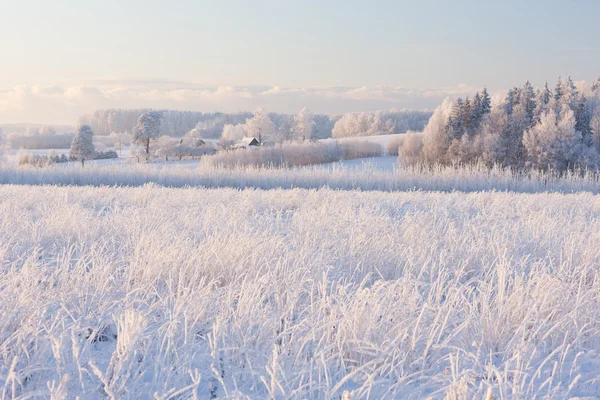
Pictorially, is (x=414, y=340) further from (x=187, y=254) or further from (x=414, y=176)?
(x=414, y=176)

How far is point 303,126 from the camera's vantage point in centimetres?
6988

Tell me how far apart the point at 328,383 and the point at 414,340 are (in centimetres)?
49

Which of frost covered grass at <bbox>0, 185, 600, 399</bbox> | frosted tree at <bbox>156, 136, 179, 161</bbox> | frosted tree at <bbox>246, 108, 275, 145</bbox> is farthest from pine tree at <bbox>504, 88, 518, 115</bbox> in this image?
frosted tree at <bbox>156, 136, 179, 161</bbox>

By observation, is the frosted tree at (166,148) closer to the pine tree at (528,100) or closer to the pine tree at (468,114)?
the pine tree at (468,114)

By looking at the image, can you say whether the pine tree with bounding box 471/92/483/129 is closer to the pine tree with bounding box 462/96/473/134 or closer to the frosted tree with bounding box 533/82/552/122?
the pine tree with bounding box 462/96/473/134

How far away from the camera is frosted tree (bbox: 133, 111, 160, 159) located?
5003 cm

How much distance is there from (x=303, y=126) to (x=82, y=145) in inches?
1323

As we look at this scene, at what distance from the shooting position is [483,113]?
34.4m

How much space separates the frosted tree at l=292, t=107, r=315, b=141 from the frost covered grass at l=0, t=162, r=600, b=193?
50.1 m

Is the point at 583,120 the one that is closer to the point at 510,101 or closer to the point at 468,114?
the point at 510,101

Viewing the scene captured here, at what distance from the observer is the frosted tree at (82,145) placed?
43.0 meters

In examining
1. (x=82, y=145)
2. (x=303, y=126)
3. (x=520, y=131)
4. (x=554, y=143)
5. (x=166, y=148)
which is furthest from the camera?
(x=303, y=126)

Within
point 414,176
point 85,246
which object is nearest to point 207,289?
point 85,246

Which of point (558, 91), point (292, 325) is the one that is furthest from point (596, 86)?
point (292, 325)
